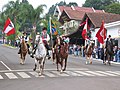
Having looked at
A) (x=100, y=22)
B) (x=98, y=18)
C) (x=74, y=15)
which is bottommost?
(x=100, y=22)

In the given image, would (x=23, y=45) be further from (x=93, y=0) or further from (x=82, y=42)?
(x=93, y=0)

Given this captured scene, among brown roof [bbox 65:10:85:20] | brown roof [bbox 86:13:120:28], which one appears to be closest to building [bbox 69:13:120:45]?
brown roof [bbox 86:13:120:28]

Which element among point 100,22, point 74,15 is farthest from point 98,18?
point 74,15

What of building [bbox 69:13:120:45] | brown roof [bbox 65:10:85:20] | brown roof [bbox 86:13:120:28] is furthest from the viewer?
brown roof [bbox 65:10:85:20]

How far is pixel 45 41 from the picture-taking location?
50.3 feet

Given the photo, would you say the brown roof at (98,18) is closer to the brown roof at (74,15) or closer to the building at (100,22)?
the building at (100,22)

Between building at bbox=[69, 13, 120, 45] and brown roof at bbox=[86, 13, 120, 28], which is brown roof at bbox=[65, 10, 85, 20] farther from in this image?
brown roof at bbox=[86, 13, 120, 28]

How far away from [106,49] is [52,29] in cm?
651

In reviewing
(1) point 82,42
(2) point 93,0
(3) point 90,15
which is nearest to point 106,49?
(3) point 90,15

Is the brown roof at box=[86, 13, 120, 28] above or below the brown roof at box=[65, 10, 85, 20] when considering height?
below

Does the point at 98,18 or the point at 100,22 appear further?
the point at 98,18

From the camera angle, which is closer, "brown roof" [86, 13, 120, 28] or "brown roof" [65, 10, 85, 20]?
"brown roof" [86, 13, 120, 28]

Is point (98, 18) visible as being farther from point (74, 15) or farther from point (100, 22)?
point (74, 15)

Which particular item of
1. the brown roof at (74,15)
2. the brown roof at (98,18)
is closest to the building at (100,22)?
the brown roof at (98,18)
